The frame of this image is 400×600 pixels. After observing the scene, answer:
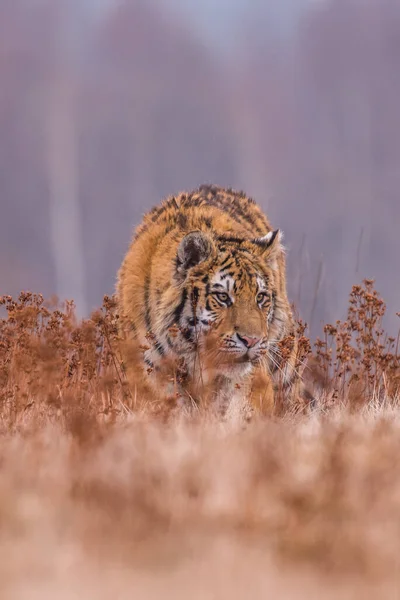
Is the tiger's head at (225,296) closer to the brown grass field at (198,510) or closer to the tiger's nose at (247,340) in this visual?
the tiger's nose at (247,340)

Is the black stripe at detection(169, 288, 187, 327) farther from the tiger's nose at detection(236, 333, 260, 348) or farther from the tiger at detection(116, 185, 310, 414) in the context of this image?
the tiger's nose at detection(236, 333, 260, 348)

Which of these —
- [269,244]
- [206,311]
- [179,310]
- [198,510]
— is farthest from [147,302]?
[198,510]

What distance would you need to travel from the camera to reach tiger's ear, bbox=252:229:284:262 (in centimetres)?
581

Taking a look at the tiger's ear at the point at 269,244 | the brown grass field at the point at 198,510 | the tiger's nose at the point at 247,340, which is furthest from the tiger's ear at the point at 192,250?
the brown grass field at the point at 198,510

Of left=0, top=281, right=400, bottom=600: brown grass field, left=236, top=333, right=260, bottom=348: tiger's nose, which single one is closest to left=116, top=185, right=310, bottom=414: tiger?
left=236, top=333, right=260, bottom=348: tiger's nose

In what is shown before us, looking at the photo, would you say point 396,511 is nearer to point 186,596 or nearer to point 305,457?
point 305,457

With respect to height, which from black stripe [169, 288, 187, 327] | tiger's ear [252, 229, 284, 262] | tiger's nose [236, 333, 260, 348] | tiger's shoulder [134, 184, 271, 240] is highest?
tiger's shoulder [134, 184, 271, 240]

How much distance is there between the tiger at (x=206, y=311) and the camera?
5199 mm

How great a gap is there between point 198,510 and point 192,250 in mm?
3090

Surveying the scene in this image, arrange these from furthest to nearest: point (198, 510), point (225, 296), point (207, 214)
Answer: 1. point (207, 214)
2. point (225, 296)
3. point (198, 510)

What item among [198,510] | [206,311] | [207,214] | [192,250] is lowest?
[198,510]

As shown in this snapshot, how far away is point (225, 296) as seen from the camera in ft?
17.5

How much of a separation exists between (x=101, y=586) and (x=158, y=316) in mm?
3586

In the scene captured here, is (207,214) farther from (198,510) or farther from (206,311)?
(198,510)
